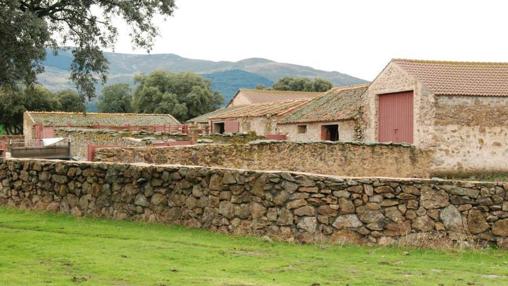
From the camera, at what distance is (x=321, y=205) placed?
11297 mm

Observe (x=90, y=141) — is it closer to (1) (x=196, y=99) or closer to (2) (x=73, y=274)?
(2) (x=73, y=274)

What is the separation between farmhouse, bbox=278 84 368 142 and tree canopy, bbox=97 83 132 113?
6287 centimetres

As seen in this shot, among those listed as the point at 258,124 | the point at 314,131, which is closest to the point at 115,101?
the point at 258,124

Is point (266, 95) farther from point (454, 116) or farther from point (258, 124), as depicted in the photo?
point (454, 116)

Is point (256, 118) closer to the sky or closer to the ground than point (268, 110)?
closer to the ground

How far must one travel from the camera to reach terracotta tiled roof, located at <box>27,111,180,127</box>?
2234 inches

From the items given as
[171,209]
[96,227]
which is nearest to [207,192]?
[171,209]

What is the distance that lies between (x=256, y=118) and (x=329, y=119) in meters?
9.95

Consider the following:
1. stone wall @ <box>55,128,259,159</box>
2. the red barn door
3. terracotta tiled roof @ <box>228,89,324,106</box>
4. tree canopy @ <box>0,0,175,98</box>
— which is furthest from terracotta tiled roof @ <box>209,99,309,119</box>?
tree canopy @ <box>0,0,175,98</box>

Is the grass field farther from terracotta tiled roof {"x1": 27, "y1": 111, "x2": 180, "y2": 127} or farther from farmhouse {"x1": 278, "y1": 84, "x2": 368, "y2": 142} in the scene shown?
terracotta tiled roof {"x1": 27, "y1": 111, "x2": 180, "y2": 127}

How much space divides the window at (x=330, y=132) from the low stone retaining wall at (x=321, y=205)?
996 inches

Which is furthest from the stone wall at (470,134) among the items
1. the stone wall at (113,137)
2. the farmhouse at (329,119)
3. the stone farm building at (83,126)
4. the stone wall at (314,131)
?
the stone farm building at (83,126)

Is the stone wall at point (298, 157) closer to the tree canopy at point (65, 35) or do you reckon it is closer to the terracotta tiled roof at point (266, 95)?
the tree canopy at point (65, 35)

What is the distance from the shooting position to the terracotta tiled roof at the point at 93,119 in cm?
5675
